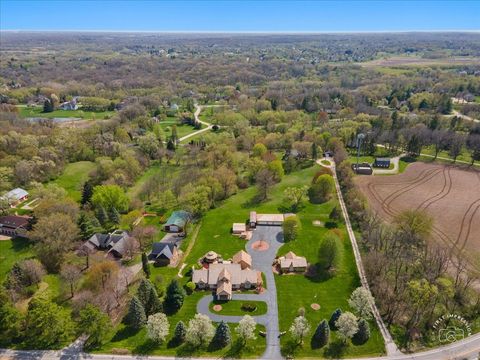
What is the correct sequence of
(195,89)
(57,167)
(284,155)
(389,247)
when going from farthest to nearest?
(195,89) → (284,155) → (57,167) → (389,247)

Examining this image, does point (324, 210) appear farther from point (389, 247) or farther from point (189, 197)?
point (189, 197)

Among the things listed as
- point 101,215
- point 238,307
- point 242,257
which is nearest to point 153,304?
point 238,307

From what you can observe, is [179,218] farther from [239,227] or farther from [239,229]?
[239,229]

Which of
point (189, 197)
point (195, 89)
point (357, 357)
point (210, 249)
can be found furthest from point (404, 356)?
point (195, 89)

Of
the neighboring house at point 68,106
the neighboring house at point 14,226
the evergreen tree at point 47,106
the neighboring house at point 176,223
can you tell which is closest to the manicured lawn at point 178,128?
the neighboring house at point 68,106

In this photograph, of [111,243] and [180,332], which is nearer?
[180,332]

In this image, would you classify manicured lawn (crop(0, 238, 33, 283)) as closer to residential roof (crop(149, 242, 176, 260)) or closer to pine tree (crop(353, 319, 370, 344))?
residential roof (crop(149, 242, 176, 260))
